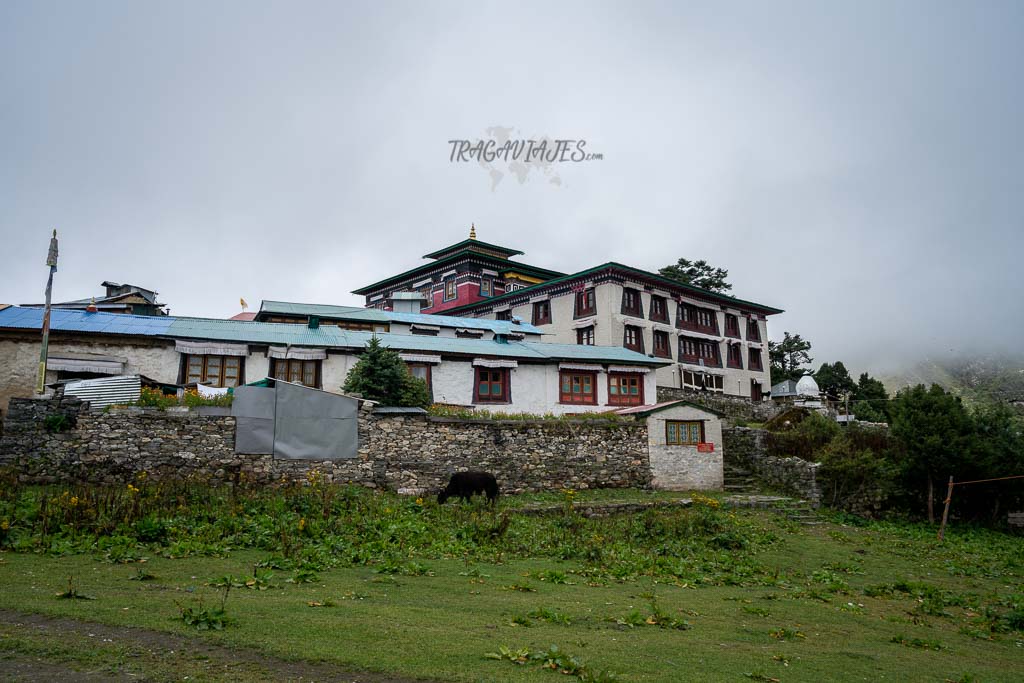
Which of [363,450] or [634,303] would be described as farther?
[634,303]

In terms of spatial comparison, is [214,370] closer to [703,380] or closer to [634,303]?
[634,303]

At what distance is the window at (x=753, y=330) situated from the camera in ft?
196

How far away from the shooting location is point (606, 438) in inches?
1064

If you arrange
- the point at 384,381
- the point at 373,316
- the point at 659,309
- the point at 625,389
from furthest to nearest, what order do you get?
1. the point at 659,309
2. the point at 373,316
3. the point at 625,389
4. the point at 384,381

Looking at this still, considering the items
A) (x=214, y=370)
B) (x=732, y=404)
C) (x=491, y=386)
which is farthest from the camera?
(x=732, y=404)

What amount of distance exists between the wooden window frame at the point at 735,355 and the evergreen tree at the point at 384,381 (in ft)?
119

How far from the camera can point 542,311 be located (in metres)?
53.8

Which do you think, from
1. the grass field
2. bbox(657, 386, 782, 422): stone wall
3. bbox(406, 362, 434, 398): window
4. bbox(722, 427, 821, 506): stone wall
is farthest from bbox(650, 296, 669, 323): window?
the grass field

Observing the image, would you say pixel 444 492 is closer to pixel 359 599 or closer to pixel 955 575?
pixel 359 599

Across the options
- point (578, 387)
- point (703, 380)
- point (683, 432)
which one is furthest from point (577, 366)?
point (703, 380)

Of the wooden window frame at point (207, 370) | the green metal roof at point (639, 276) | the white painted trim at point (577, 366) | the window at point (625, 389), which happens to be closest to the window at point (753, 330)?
the green metal roof at point (639, 276)

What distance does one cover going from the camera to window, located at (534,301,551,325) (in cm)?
5322

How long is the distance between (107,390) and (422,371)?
12688 mm

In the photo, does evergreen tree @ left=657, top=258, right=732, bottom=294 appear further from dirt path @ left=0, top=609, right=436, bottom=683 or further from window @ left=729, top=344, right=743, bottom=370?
dirt path @ left=0, top=609, right=436, bottom=683
